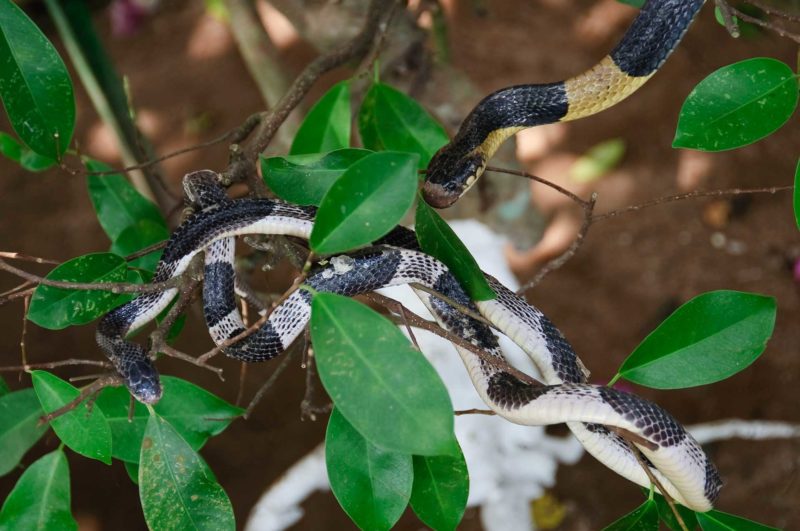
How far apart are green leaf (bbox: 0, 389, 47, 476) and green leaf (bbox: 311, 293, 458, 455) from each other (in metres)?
1.05

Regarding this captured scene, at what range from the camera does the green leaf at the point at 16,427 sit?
1.83 m

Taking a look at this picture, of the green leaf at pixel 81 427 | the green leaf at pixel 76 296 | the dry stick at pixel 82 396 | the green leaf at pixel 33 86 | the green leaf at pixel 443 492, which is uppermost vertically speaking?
the green leaf at pixel 33 86

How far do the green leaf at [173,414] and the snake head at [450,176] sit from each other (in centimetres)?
72

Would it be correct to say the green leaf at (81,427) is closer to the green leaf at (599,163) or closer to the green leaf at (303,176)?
the green leaf at (303,176)

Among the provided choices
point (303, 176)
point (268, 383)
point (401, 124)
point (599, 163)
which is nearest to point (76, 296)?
point (268, 383)

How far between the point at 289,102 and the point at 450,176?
1.49ft

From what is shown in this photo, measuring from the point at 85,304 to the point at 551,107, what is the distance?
1.32 m

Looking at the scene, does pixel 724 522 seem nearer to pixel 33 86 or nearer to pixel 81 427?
pixel 81 427

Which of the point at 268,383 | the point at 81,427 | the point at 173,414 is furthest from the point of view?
the point at 173,414

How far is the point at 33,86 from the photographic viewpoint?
1616mm

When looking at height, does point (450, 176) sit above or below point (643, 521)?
above

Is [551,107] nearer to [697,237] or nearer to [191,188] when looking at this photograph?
[191,188]

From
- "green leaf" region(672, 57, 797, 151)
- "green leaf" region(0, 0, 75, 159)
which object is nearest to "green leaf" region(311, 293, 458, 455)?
"green leaf" region(672, 57, 797, 151)

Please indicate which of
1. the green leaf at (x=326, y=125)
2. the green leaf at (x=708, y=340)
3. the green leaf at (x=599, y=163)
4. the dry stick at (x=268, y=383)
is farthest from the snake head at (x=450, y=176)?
the green leaf at (x=599, y=163)
